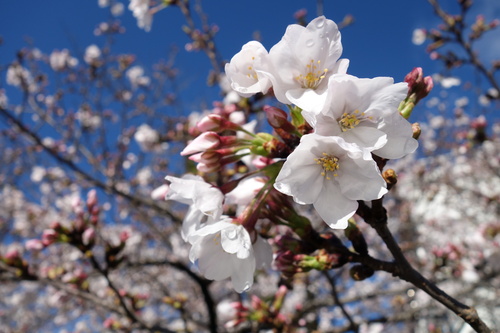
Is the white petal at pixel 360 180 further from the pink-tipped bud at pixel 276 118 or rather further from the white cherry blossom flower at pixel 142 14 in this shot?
the white cherry blossom flower at pixel 142 14

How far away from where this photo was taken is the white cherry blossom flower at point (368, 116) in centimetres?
93

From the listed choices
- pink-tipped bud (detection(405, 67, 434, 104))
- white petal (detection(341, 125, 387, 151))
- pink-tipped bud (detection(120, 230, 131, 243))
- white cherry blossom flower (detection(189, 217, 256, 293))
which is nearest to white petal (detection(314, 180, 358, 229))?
white petal (detection(341, 125, 387, 151))

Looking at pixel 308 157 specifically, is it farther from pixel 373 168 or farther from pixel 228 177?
pixel 228 177

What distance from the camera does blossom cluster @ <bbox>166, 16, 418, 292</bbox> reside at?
94 cm

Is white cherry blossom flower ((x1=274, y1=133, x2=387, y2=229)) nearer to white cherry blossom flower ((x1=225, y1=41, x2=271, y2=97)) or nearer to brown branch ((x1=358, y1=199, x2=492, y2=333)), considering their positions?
brown branch ((x1=358, y1=199, x2=492, y2=333))

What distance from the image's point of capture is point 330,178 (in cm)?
105

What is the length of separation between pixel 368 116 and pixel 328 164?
17 cm

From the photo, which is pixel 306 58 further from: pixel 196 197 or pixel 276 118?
pixel 196 197

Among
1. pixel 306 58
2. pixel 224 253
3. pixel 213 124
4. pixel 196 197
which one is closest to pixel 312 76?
pixel 306 58

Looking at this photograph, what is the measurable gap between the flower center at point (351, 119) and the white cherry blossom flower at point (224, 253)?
17.0 inches

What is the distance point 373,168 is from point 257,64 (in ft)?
1.41

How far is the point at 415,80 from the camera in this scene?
112cm

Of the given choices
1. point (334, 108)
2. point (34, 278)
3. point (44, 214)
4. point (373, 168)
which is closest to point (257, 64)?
point (334, 108)

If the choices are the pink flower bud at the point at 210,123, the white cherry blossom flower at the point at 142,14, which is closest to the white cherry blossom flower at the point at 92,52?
the white cherry blossom flower at the point at 142,14
